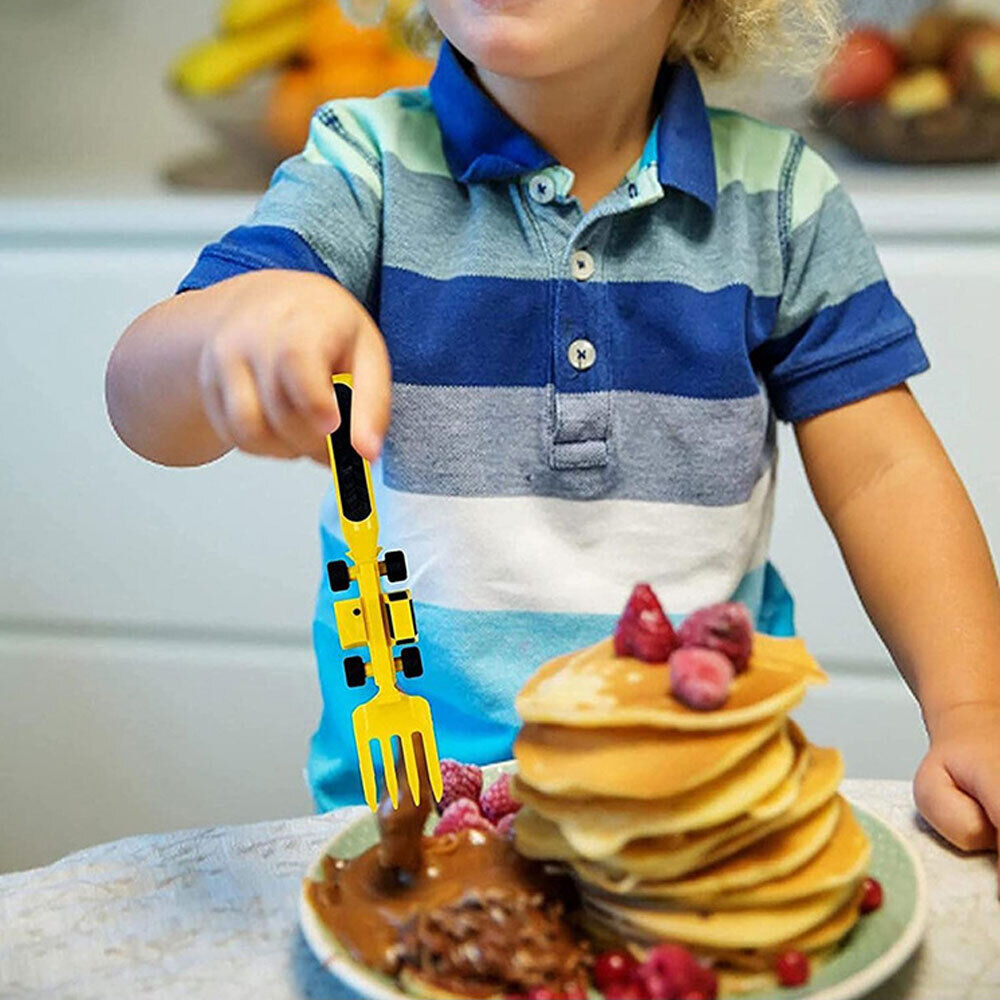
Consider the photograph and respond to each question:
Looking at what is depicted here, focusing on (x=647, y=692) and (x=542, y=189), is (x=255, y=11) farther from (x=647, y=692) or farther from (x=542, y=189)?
(x=647, y=692)

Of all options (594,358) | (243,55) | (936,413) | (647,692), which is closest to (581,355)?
(594,358)

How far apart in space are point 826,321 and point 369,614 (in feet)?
1.48

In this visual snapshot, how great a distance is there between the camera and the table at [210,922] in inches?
23.1

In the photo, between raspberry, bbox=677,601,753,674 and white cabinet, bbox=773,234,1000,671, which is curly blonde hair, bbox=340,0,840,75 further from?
raspberry, bbox=677,601,753,674

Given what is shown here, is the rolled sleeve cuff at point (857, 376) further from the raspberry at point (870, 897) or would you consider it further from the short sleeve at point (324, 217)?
the raspberry at point (870, 897)

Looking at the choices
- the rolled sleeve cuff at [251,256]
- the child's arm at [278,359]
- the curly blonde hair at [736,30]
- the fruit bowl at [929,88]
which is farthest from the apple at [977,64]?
the child's arm at [278,359]

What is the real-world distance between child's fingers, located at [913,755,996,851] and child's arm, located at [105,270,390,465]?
1.05ft

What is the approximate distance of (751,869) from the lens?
0.53 metres

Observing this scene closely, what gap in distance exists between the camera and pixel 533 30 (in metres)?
0.81

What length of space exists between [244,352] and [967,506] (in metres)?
0.47

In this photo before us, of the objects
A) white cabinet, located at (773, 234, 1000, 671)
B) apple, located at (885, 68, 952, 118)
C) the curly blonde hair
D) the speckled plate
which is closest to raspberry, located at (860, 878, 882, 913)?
the speckled plate

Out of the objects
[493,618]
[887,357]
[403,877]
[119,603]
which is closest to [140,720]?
[119,603]

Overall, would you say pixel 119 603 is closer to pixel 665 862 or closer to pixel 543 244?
pixel 543 244

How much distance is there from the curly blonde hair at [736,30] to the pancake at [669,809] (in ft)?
1.92
